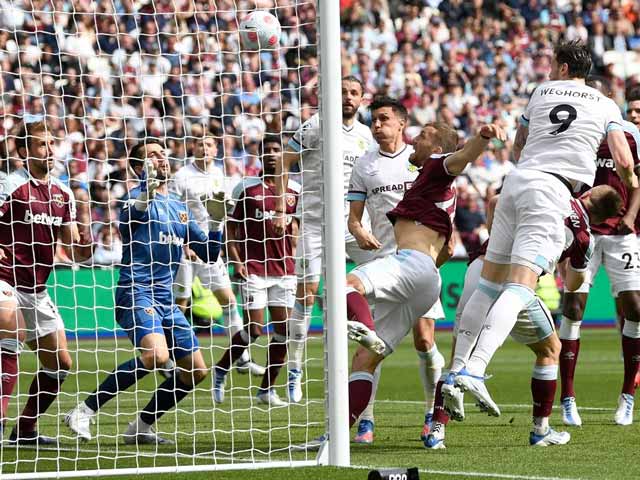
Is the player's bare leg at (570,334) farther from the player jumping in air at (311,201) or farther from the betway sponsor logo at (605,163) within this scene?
the player jumping in air at (311,201)

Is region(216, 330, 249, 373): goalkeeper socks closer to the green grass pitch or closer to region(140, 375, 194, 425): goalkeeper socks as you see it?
the green grass pitch

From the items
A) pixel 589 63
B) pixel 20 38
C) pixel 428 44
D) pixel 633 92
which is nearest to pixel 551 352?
pixel 589 63

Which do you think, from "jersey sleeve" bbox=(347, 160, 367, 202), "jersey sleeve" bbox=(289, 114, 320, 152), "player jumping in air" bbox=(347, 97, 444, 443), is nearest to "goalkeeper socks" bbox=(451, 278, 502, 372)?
"player jumping in air" bbox=(347, 97, 444, 443)

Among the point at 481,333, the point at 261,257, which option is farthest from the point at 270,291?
the point at 481,333

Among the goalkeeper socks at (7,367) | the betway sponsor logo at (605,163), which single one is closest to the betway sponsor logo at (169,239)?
the goalkeeper socks at (7,367)

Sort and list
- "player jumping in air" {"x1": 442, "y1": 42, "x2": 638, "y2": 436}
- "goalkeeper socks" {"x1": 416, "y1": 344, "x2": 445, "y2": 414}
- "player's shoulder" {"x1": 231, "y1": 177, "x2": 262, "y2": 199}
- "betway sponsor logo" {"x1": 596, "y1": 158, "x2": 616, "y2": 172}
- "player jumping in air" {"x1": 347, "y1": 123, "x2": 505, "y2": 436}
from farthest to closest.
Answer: "player's shoulder" {"x1": 231, "y1": 177, "x2": 262, "y2": 199}
"betway sponsor logo" {"x1": 596, "y1": 158, "x2": 616, "y2": 172}
"goalkeeper socks" {"x1": 416, "y1": 344, "x2": 445, "y2": 414}
"player jumping in air" {"x1": 347, "y1": 123, "x2": 505, "y2": 436}
"player jumping in air" {"x1": 442, "y1": 42, "x2": 638, "y2": 436}

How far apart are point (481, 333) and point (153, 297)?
2.70 m

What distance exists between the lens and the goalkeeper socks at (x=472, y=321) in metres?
7.41

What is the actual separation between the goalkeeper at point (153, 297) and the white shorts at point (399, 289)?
4.52 ft

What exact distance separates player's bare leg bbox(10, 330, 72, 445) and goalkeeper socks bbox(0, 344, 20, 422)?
0.15 meters

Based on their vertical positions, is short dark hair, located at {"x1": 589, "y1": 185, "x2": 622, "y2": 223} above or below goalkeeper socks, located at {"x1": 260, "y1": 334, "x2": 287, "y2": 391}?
above

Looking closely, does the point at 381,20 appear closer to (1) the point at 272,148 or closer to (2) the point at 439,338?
(2) the point at 439,338

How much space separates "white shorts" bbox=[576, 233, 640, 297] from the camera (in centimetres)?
990

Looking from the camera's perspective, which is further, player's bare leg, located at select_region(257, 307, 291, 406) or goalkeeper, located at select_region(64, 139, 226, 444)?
player's bare leg, located at select_region(257, 307, 291, 406)
